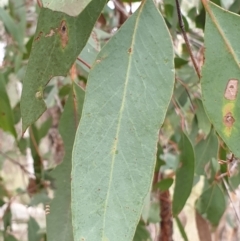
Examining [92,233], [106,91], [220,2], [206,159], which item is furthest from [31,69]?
[206,159]

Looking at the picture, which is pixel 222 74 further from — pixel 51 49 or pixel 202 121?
pixel 202 121

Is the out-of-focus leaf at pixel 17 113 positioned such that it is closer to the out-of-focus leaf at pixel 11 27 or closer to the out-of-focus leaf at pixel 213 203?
the out-of-focus leaf at pixel 11 27

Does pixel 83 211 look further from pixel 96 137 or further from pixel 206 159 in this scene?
pixel 206 159

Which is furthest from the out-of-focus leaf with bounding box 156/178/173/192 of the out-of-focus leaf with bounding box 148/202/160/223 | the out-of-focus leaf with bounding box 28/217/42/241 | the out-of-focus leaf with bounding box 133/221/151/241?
the out-of-focus leaf with bounding box 28/217/42/241

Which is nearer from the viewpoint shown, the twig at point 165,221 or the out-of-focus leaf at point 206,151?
the out-of-focus leaf at point 206,151

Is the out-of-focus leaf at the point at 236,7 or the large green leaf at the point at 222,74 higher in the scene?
the out-of-focus leaf at the point at 236,7

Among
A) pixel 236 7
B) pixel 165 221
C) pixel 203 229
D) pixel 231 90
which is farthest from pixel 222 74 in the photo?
pixel 165 221

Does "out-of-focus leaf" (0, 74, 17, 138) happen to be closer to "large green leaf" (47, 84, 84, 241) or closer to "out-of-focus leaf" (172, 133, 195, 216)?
"large green leaf" (47, 84, 84, 241)

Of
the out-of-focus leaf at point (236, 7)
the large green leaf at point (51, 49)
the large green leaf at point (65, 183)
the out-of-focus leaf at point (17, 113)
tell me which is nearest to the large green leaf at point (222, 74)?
the large green leaf at point (51, 49)
